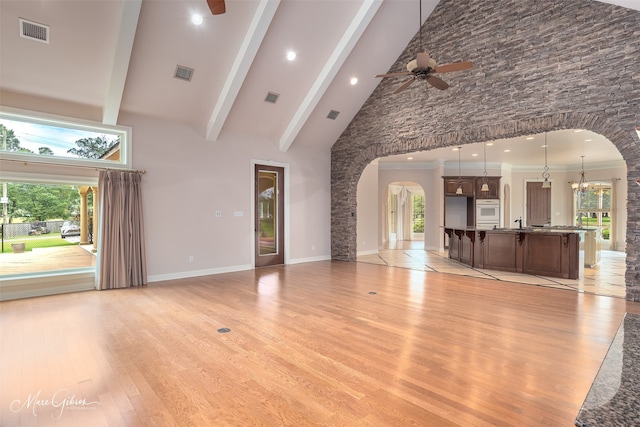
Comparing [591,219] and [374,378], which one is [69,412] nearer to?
[374,378]

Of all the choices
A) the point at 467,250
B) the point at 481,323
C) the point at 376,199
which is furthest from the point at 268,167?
the point at 481,323

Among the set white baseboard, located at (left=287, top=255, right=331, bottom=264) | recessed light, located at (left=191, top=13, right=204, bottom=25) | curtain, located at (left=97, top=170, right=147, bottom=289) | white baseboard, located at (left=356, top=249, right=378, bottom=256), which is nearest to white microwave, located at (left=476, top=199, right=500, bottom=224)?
white baseboard, located at (left=356, top=249, right=378, bottom=256)

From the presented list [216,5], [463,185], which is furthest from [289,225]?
[463,185]

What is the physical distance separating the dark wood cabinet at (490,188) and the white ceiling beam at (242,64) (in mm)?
8895

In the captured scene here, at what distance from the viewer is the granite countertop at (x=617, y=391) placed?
636 millimetres

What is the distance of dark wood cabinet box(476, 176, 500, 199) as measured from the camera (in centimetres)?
1146

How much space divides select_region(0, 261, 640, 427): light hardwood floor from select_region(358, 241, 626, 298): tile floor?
85 centimetres

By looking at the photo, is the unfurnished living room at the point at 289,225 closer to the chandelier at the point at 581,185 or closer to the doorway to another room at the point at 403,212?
the chandelier at the point at 581,185

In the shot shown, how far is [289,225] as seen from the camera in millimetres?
8484

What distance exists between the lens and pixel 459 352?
10.1 feet

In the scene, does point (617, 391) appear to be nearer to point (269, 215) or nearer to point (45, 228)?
point (45, 228)

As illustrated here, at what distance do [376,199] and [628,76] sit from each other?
22.1ft

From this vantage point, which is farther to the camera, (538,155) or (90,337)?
(538,155)

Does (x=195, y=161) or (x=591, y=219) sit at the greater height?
(x=195, y=161)
